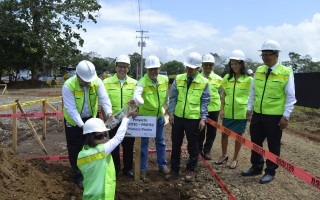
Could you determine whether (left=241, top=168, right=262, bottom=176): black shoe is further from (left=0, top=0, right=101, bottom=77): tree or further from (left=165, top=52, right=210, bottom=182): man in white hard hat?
(left=0, top=0, right=101, bottom=77): tree

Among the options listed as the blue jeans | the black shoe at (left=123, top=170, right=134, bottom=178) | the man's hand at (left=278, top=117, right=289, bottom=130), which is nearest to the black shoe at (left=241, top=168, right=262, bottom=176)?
the man's hand at (left=278, top=117, right=289, bottom=130)

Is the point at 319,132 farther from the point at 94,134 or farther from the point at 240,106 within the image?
the point at 94,134

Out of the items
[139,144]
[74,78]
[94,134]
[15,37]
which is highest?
[15,37]

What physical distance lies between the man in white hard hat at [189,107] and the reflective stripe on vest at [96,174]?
2.39 meters

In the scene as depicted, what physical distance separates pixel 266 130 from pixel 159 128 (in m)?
1.71

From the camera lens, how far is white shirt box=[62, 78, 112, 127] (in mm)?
5281

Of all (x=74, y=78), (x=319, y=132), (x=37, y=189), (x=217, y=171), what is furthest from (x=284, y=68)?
(x=319, y=132)

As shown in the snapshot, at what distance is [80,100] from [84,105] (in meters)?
0.11

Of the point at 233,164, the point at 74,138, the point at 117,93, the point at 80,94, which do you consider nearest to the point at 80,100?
the point at 80,94

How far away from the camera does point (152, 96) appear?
604 cm

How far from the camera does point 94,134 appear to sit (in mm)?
3889

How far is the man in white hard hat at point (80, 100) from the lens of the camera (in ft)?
17.0

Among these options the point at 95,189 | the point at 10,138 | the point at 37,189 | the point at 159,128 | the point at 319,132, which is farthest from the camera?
the point at 319,132

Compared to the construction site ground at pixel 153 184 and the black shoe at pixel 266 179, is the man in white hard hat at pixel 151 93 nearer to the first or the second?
the construction site ground at pixel 153 184
